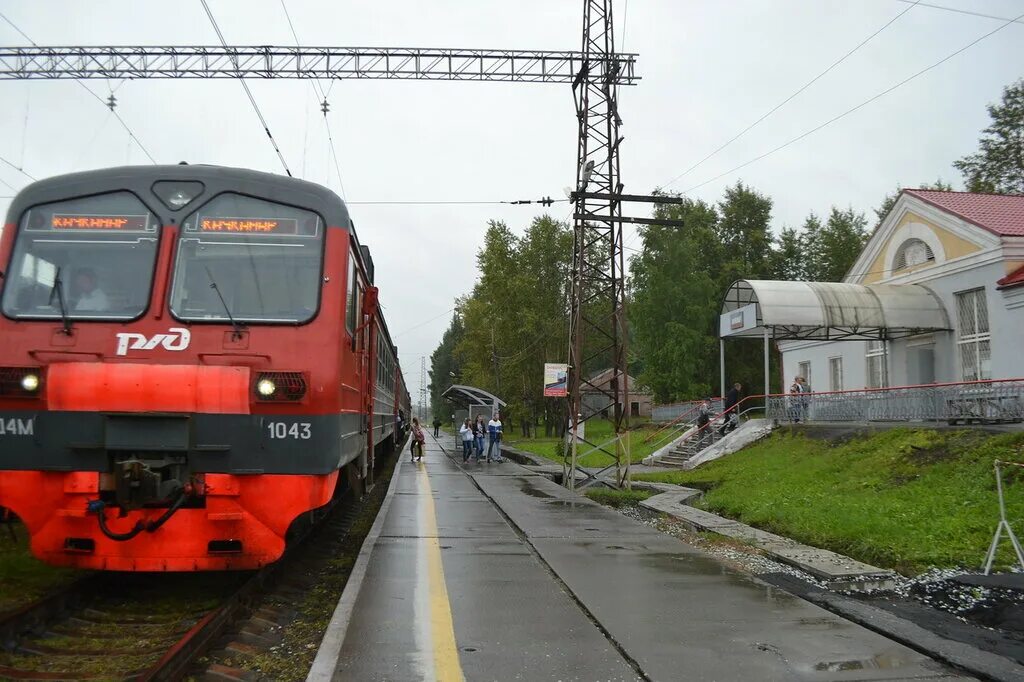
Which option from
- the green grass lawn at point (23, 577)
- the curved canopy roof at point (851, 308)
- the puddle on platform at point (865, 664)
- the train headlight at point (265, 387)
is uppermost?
the curved canopy roof at point (851, 308)

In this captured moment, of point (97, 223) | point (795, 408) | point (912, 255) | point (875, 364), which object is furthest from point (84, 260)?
point (875, 364)

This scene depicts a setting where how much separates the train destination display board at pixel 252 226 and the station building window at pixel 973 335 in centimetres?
1938

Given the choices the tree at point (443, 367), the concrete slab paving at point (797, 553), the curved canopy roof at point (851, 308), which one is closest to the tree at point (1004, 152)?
the curved canopy roof at point (851, 308)

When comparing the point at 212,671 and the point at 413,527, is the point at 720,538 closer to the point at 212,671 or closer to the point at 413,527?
the point at 413,527

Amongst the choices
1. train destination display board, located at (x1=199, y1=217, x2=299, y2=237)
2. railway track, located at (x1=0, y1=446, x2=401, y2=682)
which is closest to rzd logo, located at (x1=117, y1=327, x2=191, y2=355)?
train destination display board, located at (x1=199, y1=217, x2=299, y2=237)

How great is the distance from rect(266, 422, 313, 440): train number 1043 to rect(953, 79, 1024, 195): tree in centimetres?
4691

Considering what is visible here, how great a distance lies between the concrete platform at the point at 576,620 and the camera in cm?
509

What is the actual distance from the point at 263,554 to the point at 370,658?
5.28 ft

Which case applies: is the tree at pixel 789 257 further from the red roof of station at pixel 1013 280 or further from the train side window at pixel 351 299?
the train side window at pixel 351 299

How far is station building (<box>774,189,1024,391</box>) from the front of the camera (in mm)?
19906

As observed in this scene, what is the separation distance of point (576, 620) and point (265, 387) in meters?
3.01

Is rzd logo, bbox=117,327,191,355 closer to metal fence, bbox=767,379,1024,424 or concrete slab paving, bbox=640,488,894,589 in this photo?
Result: concrete slab paving, bbox=640,488,894,589

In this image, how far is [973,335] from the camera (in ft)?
71.0

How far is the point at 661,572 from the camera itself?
815 centimetres
